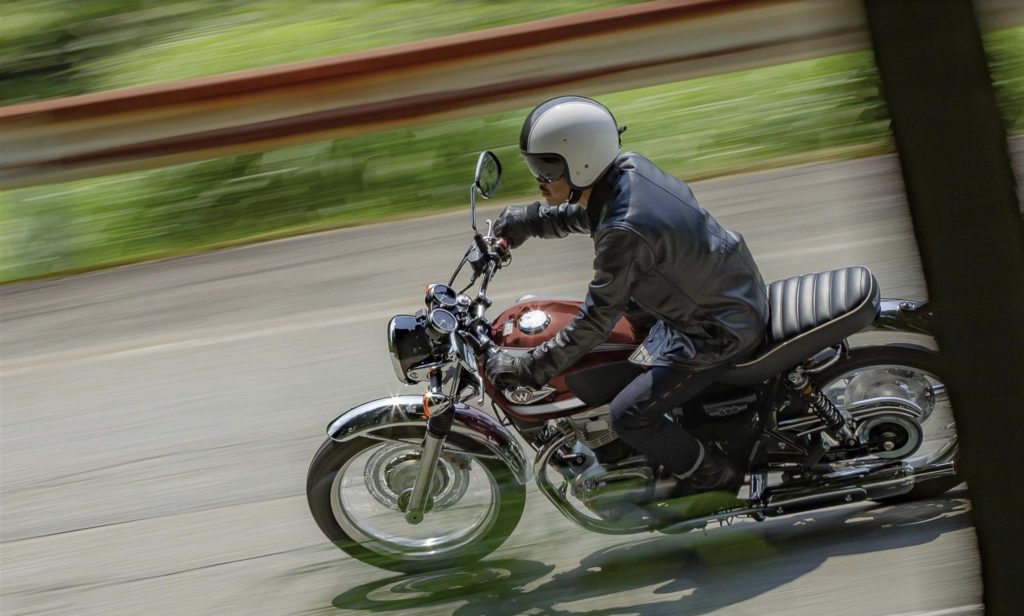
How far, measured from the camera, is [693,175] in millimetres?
6465

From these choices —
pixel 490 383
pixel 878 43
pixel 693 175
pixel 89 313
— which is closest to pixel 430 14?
pixel 693 175

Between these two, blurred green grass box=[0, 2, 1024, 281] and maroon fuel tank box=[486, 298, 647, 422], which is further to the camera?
blurred green grass box=[0, 2, 1024, 281]

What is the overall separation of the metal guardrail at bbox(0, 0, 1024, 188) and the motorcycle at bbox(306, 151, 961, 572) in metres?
3.28

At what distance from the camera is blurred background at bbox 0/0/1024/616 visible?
3.17 metres

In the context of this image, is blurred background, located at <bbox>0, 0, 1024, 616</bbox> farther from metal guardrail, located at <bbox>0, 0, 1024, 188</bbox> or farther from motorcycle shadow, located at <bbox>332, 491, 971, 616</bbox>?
metal guardrail, located at <bbox>0, 0, 1024, 188</bbox>

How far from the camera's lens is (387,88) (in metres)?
6.82

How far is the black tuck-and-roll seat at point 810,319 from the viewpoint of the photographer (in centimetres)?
343

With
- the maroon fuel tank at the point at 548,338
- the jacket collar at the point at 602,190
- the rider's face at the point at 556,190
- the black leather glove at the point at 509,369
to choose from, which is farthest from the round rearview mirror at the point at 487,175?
the black leather glove at the point at 509,369

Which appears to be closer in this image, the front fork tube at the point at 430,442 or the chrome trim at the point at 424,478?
the front fork tube at the point at 430,442

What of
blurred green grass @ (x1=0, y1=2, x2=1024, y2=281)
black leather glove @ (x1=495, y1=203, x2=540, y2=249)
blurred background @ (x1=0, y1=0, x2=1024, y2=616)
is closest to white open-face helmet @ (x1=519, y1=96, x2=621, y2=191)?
black leather glove @ (x1=495, y1=203, x2=540, y2=249)

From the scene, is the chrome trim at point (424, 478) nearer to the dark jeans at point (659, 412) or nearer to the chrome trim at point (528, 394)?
the chrome trim at point (528, 394)

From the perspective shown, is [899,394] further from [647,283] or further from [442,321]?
[442,321]

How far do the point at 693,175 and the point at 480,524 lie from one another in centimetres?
338

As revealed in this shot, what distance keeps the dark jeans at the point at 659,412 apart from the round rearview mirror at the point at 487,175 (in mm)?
765
